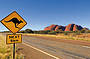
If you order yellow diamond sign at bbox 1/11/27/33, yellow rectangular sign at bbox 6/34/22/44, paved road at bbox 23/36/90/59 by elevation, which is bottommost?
paved road at bbox 23/36/90/59

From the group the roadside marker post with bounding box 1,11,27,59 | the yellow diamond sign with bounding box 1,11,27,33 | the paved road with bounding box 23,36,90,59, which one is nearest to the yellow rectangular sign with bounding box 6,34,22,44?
the roadside marker post with bounding box 1,11,27,59

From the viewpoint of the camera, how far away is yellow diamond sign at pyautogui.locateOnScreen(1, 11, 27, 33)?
3.21 meters

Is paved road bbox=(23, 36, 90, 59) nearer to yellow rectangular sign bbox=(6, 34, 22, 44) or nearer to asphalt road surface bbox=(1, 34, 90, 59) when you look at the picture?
asphalt road surface bbox=(1, 34, 90, 59)

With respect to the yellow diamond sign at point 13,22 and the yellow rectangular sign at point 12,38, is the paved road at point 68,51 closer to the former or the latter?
the yellow rectangular sign at point 12,38

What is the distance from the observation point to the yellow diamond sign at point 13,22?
321 centimetres

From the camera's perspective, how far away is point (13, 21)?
3.37 metres

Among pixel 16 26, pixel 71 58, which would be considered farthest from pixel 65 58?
pixel 16 26

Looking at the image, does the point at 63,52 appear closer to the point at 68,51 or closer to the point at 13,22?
the point at 68,51

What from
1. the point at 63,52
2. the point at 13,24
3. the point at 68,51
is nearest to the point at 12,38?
the point at 13,24

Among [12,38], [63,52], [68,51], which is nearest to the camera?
[12,38]

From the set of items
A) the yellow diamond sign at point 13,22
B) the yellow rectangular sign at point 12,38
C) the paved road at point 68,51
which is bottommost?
the paved road at point 68,51

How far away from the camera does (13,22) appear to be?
3.36 metres

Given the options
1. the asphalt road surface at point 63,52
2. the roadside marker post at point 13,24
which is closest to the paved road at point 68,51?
the asphalt road surface at point 63,52

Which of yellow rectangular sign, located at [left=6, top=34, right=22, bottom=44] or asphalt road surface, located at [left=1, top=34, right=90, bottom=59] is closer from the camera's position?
yellow rectangular sign, located at [left=6, top=34, right=22, bottom=44]
